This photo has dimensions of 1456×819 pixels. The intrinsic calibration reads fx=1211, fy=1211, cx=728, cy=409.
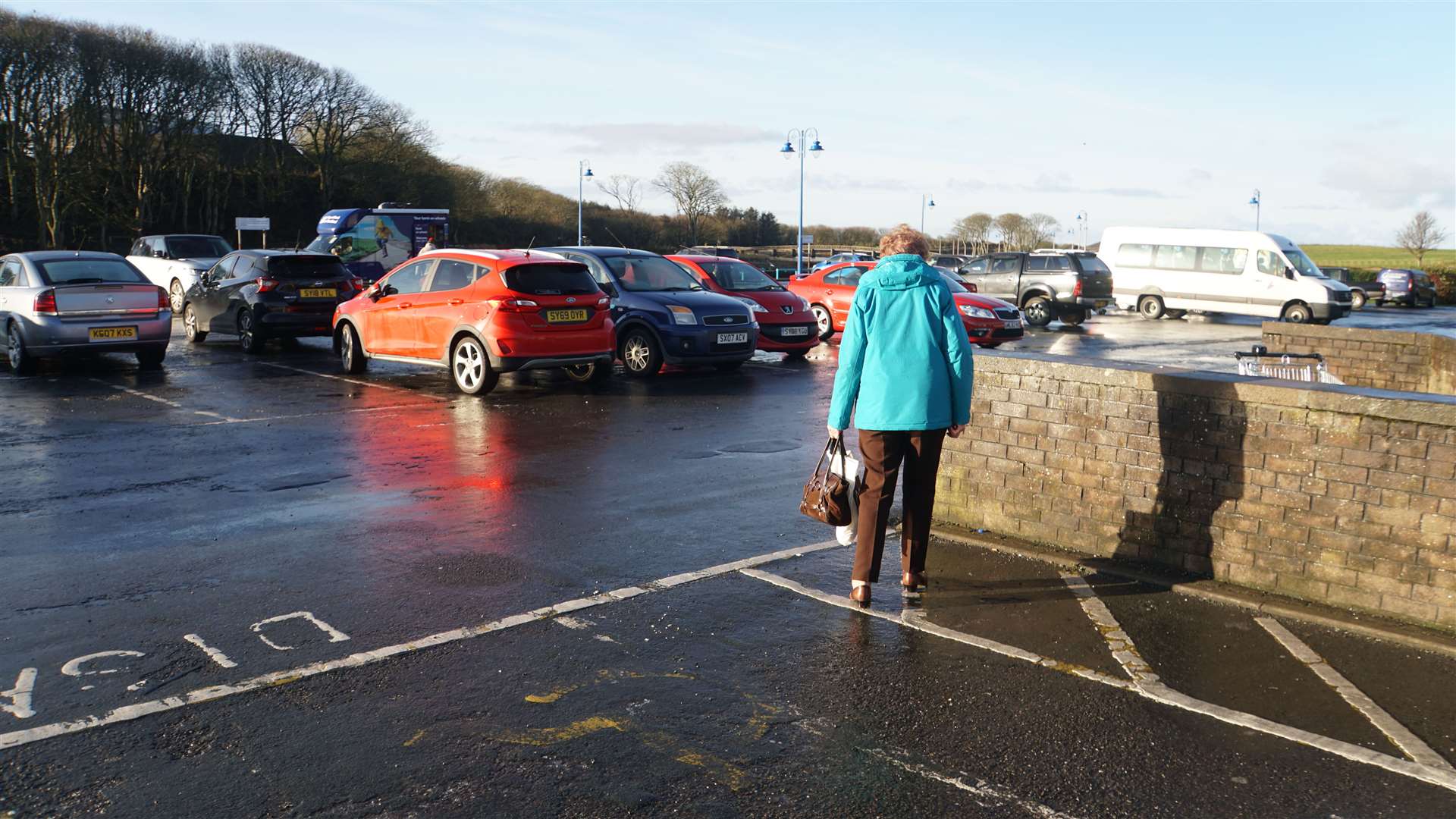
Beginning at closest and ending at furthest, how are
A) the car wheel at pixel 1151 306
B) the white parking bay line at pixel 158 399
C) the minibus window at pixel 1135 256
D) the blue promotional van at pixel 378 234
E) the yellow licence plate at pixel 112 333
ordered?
the white parking bay line at pixel 158 399 < the yellow licence plate at pixel 112 333 < the blue promotional van at pixel 378 234 < the car wheel at pixel 1151 306 < the minibus window at pixel 1135 256

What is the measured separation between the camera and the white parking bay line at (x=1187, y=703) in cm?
402

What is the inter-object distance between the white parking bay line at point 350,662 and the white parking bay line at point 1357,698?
8.45 feet

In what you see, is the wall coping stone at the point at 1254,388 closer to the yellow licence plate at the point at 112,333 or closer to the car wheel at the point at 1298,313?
the yellow licence plate at the point at 112,333

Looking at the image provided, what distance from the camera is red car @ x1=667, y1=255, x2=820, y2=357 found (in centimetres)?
1869

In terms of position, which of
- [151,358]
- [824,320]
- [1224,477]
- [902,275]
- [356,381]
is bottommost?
[356,381]

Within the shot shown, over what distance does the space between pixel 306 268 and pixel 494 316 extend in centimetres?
677

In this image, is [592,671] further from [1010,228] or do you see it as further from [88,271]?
[1010,228]

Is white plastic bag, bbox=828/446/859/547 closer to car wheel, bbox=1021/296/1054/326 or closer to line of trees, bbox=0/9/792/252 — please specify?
car wheel, bbox=1021/296/1054/326

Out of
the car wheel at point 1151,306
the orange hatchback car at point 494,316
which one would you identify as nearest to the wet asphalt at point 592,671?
the orange hatchback car at point 494,316

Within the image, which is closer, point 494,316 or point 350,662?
point 350,662

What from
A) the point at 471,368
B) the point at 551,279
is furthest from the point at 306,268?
the point at 551,279

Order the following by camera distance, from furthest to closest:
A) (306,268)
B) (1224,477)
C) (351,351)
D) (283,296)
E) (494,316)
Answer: (306,268) → (283,296) → (351,351) → (494,316) → (1224,477)

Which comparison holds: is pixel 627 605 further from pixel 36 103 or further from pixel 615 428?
pixel 36 103

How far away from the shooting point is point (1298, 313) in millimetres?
31219
